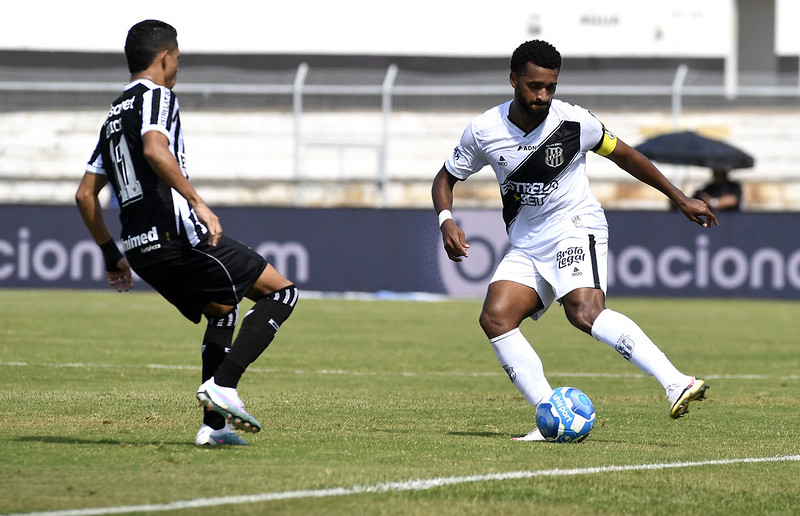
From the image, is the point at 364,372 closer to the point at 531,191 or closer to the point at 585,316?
the point at 531,191

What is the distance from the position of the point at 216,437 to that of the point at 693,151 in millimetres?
17167

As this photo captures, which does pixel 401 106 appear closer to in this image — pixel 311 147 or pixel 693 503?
pixel 311 147

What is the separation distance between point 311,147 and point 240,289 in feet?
65.8

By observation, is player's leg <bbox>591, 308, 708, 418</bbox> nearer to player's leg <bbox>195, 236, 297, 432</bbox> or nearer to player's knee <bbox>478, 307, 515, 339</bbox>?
player's knee <bbox>478, 307, 515, 339</bbox>

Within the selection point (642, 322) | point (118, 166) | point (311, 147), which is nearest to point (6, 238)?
point (311, 147)

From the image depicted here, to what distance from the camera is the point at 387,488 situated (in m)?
5.12

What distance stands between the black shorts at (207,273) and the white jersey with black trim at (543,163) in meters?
1.70

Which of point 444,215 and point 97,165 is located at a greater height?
point 97,165

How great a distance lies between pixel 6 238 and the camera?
21.0m

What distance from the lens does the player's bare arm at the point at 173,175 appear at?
5758 mm

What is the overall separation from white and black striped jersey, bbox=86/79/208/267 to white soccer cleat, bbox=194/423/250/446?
2.83ft

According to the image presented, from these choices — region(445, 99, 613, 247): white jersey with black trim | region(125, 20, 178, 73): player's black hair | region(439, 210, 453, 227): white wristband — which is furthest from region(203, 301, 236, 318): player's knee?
region(445, 99, 613, 247): white jersey with black trim

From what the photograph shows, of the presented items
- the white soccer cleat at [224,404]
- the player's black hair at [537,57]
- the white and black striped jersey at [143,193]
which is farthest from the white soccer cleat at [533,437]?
the white and black striped jersey at [143,193]

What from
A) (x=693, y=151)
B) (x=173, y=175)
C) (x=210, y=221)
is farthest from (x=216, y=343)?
(x=693, y=151)
